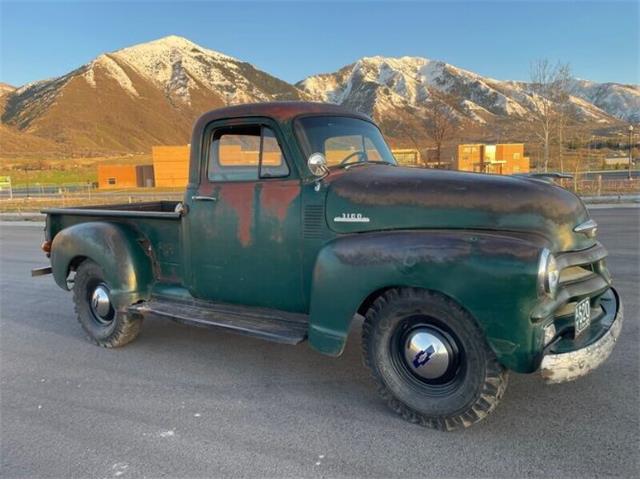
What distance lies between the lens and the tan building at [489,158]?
35500 mm

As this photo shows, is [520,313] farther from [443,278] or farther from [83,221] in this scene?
[83,221]

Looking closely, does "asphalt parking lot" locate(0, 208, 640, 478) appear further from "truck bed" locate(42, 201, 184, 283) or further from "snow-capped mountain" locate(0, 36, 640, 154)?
"snow-capped mountain" locate(0, 36, 640, 154)

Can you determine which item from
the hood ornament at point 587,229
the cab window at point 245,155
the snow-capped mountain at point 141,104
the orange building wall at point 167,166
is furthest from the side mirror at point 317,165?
the snow-capped mountain at point 141,104

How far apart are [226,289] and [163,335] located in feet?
5.02

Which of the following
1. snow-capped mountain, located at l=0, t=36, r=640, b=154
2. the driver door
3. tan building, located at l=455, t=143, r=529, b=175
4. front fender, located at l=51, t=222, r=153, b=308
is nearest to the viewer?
the driver door

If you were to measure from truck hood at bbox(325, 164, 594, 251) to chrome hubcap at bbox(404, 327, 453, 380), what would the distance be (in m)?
0.69

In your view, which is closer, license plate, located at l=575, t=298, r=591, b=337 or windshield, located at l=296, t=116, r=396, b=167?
license plate, located at l=575, t=298, r=591, b=337

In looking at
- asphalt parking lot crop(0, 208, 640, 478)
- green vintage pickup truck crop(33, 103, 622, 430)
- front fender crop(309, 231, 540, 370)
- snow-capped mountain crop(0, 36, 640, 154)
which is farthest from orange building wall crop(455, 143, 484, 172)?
snow-capped mountain crop(0, 36, 640, 154)

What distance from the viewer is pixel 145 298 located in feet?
15.3

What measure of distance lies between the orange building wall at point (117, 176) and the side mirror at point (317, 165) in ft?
161

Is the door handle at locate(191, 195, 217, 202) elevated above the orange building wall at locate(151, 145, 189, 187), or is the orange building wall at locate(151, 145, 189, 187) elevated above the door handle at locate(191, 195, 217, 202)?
the orange building wall at locate(151, 145, 189, 187)

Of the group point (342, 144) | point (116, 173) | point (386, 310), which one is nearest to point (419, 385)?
point (386, 310)

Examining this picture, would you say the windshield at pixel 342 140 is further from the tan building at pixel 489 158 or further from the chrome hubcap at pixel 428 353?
the tan building at pixel 489 158

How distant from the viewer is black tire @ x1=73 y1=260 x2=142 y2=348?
4816 millimetres
